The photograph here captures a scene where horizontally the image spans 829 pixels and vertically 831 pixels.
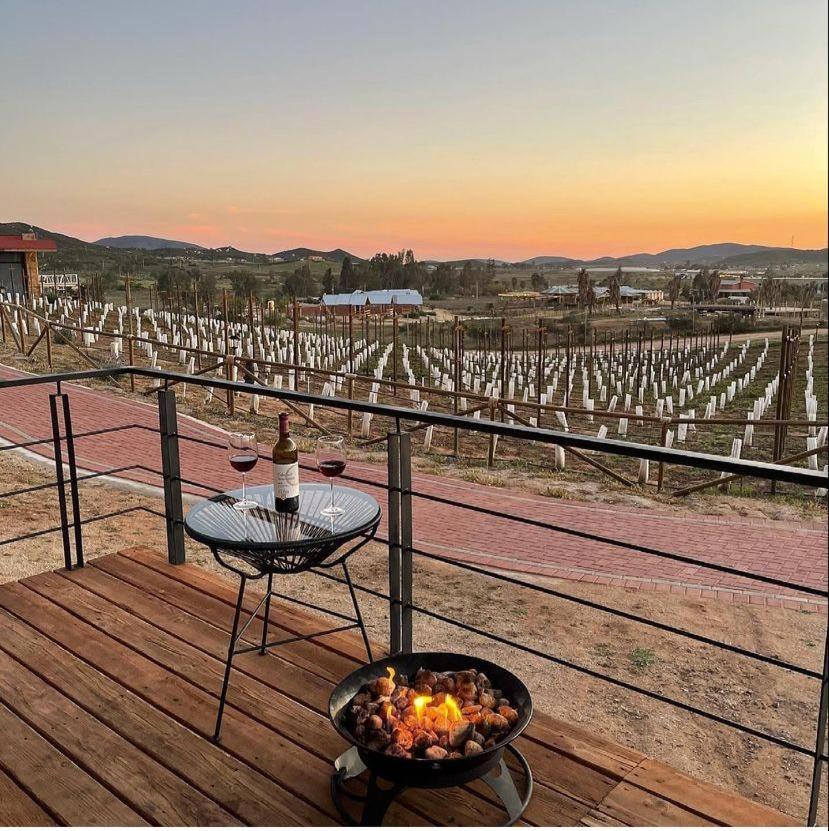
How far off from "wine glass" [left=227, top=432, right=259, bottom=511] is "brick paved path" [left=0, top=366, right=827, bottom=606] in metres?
4.21

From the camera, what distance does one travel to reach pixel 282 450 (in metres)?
1.88

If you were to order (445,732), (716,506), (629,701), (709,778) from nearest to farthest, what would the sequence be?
(445,732), (709,778), (629,701), (716,506)

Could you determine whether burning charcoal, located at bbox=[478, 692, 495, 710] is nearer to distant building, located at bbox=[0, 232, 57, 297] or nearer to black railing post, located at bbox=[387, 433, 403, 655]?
black railing post, located at bbox=[387, 433, 403, 655]

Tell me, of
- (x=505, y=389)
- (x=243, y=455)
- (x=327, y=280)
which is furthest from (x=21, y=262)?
(x=243, y=455)

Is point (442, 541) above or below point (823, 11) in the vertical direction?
below

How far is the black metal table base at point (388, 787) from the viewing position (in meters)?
1.40

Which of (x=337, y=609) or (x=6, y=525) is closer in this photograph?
(x=337, y=609)

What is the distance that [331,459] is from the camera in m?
1.93

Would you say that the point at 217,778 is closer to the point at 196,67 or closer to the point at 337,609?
the point at 337,609

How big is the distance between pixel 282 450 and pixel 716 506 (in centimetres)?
794

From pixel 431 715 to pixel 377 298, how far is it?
93.2ft

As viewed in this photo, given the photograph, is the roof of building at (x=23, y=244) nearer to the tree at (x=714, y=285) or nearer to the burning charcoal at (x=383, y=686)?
the tree at (x=714, y=285)

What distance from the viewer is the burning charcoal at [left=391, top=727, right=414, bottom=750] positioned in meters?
1.37

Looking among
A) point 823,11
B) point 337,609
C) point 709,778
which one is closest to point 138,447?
point 337,609
